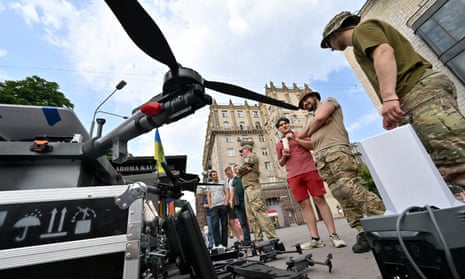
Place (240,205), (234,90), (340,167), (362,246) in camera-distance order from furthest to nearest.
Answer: (240,205) → (340,167) → (362,246) → (234,90)

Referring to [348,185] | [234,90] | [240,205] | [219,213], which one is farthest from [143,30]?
[219,213]

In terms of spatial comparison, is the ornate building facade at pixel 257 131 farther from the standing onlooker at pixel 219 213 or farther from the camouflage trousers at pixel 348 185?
the camouflage trousers at pixel 348 185

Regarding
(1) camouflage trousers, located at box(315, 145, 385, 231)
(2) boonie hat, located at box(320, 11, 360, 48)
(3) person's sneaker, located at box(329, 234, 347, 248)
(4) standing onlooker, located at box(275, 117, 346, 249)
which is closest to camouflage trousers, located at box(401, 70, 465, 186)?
(2) boonie hat, located at box(320, 11, 360, 48)

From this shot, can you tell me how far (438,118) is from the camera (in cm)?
100

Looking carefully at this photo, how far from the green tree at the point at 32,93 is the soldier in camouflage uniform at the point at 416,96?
11939 mm

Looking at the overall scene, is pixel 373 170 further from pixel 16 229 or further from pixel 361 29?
pixel 16 229

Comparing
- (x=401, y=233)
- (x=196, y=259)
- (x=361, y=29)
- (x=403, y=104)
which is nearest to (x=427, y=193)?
(x=401, y=233)

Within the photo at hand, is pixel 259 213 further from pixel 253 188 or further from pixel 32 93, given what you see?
pixel 32 93

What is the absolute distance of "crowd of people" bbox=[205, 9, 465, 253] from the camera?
1007 mm

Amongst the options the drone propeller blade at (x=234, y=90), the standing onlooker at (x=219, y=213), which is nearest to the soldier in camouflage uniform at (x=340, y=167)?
the drone propeller blade at (x=234, y=90)

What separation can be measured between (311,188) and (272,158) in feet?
81.6

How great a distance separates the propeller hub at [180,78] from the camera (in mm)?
1031

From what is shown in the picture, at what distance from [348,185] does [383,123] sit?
3.08 ft

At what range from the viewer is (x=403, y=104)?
117cm
